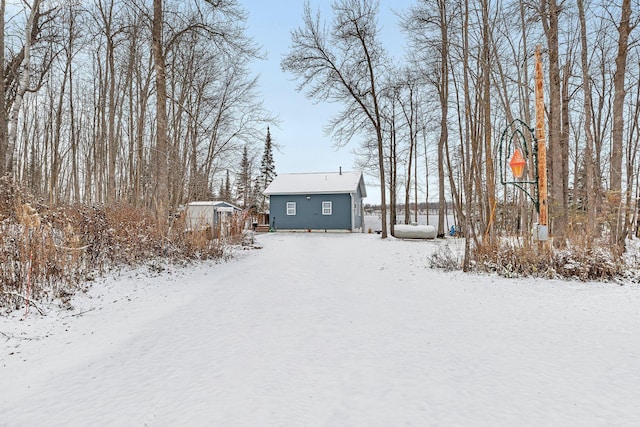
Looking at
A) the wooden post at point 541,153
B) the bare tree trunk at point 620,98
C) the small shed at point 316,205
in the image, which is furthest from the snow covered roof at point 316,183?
the wooden post at point 541,153

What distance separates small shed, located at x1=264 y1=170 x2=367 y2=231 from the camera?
1952cm

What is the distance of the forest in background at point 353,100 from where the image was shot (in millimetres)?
8047

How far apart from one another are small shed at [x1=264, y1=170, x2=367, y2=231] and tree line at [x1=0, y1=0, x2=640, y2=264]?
8.91 ft

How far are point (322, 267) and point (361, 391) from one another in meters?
5.34

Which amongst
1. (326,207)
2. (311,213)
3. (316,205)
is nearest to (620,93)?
(326,207)

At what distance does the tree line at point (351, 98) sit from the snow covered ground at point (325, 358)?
319cm

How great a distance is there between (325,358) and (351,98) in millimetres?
15593

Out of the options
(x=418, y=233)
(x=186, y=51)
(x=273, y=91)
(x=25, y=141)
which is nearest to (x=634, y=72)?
(x=418, y=233)

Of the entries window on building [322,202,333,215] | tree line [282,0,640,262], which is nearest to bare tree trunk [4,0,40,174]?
tree line [282,0,640,262]

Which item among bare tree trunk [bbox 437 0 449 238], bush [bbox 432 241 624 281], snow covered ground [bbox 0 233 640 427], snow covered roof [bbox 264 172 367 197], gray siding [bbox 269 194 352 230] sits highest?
bare tree trunk [bbox 437 0 449 238]

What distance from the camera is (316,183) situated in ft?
68.2

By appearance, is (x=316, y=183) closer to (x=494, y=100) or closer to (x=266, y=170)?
(x=494, y=100)

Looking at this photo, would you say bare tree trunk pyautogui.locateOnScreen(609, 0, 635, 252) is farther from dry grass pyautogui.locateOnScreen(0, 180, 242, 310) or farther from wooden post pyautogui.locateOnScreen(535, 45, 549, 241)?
dry grass pyautogui.locateOnScreen(0, 180, 242, 310)

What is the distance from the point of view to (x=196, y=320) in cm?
405
